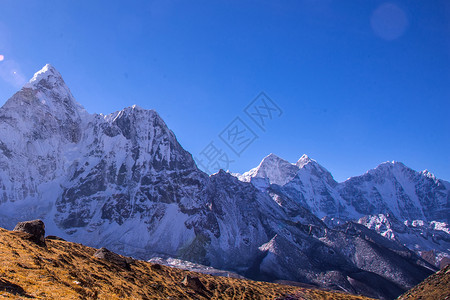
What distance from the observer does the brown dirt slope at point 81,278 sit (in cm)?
2075

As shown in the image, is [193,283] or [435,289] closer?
[193,283]

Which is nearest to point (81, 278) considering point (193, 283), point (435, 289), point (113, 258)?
point (113, 258)

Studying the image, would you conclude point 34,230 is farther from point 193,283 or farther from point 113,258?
point 193,283

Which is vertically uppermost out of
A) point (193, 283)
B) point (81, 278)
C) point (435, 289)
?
point (435, 289)

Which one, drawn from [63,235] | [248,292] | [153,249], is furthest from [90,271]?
[63,235]

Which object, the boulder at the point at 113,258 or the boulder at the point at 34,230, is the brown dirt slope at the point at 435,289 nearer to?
the boulder at the point at 113,258

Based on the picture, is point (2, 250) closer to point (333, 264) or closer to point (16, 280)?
point (16, 280)

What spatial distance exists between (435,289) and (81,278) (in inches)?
2416

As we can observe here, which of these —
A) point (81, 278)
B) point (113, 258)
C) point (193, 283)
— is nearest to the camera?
point (81, 278)

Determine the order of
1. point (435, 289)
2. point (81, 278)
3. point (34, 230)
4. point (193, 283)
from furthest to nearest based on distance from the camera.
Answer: point (435, 289), point (193, 283), point (34, 230), point (81, 278)

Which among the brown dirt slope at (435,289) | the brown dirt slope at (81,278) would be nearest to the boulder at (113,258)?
the brown dirt slope at (81,278)

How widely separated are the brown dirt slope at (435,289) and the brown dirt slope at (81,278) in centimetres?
2878

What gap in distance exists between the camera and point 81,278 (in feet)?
92.5

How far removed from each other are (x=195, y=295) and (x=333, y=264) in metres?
179
